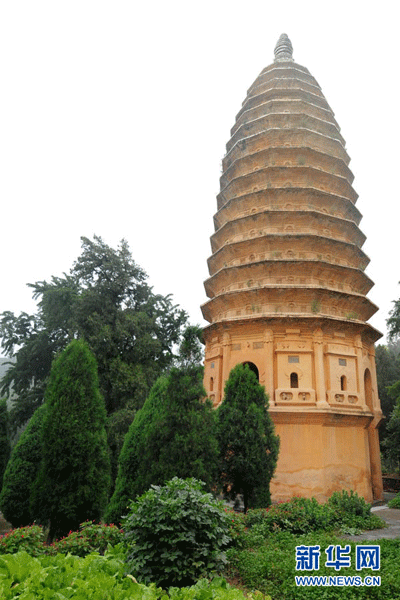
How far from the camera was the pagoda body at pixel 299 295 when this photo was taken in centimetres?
1370

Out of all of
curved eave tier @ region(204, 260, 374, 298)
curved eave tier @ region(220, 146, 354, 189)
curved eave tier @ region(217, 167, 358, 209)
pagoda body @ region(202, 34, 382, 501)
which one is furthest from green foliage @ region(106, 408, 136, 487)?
curved eave tier @ region(220, 146, 354, 189)

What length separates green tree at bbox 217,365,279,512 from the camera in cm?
1088

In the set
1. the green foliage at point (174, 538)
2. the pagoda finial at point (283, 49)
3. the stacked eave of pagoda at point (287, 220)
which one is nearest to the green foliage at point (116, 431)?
the stacked eave of pagoda at point (287, 220)

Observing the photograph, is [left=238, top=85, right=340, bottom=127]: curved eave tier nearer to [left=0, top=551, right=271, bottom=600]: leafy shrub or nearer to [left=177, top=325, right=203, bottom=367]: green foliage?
[left=177, top=325, right=203, bottom=367]: green foliage

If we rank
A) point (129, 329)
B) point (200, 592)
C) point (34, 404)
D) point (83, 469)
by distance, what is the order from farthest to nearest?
point (34, 404), point (129, 329), point (83, 469), point (200, 592)

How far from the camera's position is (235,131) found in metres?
21.7

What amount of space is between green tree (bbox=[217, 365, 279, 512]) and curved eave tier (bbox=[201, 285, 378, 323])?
418 cm

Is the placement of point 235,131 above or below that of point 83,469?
above

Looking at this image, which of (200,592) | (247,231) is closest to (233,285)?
(247,231)

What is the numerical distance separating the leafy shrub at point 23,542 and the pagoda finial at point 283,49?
91.0 ft

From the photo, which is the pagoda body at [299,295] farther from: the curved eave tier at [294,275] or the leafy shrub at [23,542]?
the leafy shrub at [23,542]

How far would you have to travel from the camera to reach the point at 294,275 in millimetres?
16016

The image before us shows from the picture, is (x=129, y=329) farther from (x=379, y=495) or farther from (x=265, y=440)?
(x=379, y=495)

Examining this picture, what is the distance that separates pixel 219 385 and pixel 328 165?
11.2m
